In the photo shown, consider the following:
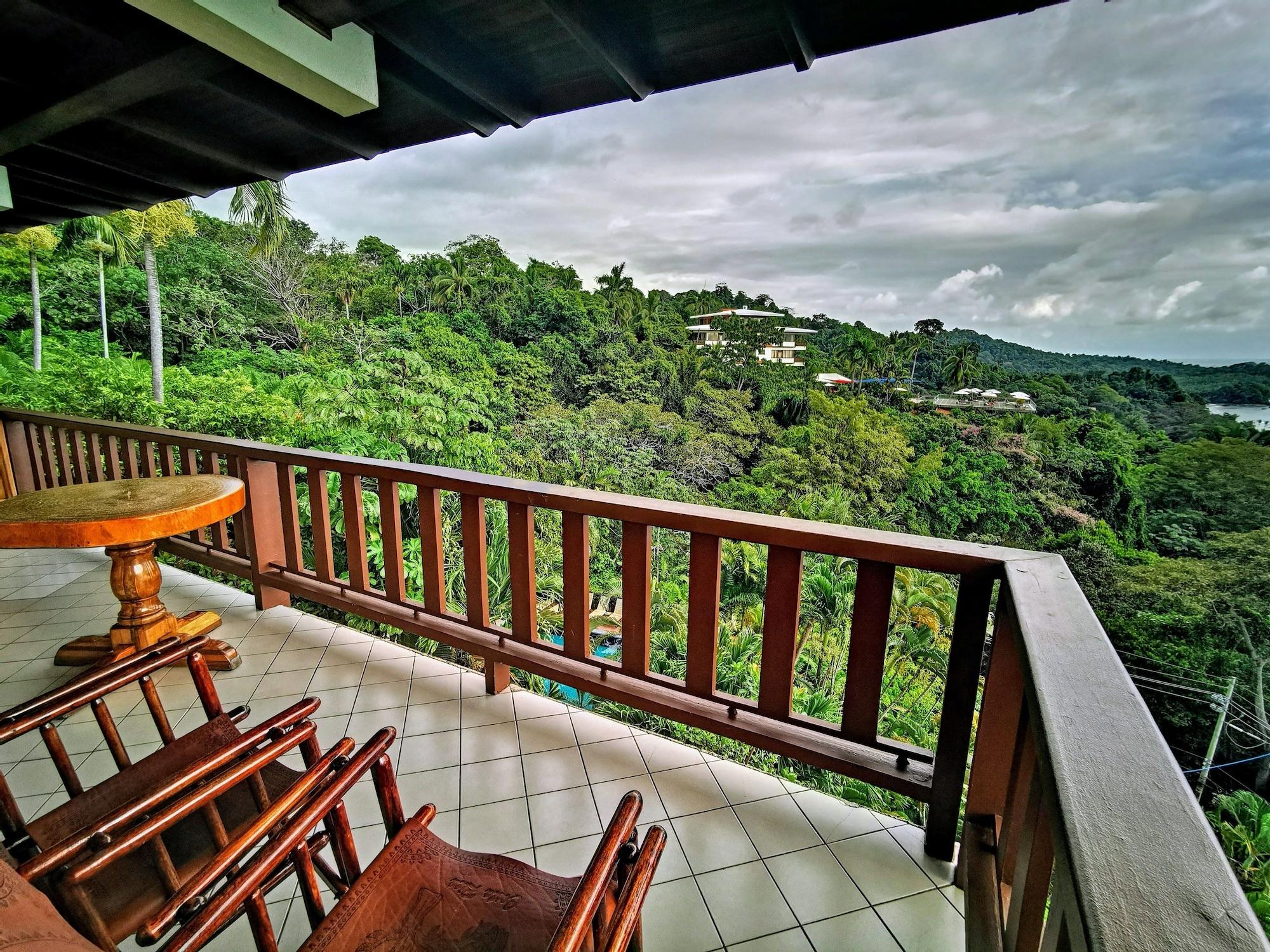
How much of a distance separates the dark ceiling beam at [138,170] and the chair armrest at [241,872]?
3.09 metres

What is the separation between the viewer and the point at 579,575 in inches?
75.0

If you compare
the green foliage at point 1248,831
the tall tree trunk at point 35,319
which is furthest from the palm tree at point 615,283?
the green foliage at point 1248,831

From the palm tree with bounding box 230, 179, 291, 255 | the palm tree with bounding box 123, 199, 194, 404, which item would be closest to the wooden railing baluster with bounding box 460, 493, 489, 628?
the palm tree with bounding box 123, 199, 194, 404

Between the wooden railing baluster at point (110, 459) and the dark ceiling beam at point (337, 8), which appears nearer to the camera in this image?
the dark ceiling beam at point (337, 8)

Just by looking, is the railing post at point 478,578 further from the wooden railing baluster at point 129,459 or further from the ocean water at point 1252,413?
the ocean water at point 1252,413

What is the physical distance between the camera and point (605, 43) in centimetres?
143

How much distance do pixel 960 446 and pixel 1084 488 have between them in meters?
3.53

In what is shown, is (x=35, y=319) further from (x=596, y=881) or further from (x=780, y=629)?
(x=596, y=881)

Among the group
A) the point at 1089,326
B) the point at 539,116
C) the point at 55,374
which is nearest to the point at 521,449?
the point at 55,374

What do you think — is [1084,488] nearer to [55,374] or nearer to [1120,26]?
[1120,26]

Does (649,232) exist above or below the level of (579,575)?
above

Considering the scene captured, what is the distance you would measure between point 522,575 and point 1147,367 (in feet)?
73.6

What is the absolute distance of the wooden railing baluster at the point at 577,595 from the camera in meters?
1.88

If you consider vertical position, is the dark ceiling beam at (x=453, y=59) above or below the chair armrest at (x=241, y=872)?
above
